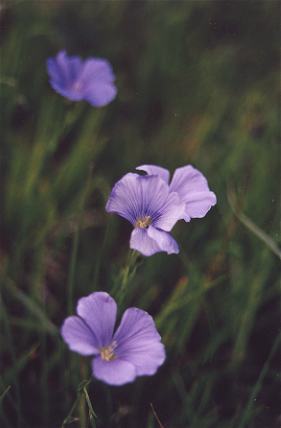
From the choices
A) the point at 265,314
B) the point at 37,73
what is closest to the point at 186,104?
the point at 37,73

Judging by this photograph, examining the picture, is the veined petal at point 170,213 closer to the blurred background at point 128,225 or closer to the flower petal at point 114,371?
the blurred background at point 128,225

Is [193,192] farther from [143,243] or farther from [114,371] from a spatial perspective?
[114,371]

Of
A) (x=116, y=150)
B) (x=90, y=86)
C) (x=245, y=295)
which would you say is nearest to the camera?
(x=245, y=295)

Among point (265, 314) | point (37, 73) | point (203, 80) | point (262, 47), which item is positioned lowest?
point (265, 314)

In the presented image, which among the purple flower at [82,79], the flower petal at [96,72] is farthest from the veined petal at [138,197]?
the flower petal at [96,72]

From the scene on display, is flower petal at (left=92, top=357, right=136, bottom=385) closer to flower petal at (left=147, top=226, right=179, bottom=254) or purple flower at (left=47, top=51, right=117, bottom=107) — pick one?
flower petal at (left=147, top=226, right=179, bottom=254)

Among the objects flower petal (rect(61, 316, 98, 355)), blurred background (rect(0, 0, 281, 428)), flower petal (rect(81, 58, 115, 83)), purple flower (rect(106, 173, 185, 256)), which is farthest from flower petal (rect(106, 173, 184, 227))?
flower petal (rect(81, 58, 115, 83))

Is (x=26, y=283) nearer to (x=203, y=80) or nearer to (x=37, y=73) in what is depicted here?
(x=37, y=73)
